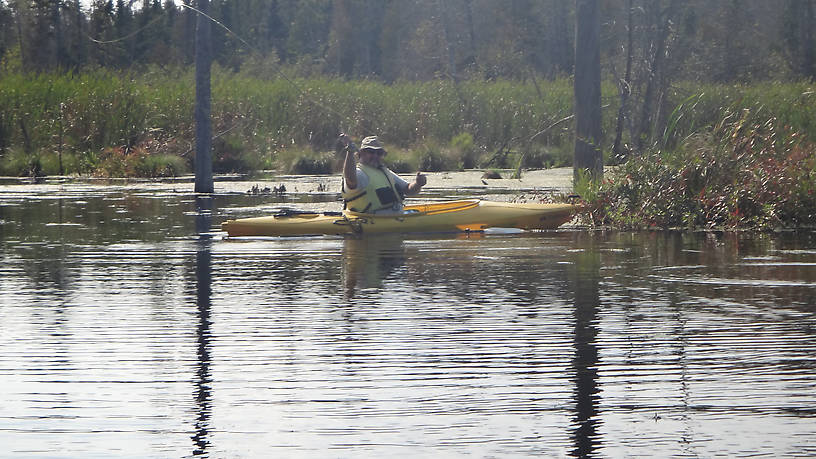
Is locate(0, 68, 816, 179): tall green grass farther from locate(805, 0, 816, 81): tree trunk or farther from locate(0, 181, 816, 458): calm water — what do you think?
locate(805, 0, 816, 81): tree trunk

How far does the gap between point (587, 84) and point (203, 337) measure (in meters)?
11.5

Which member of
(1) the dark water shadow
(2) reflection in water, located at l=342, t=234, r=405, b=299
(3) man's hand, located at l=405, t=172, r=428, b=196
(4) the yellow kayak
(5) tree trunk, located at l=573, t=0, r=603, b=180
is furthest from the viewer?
(5) tree trunk, located at l=573, t=0, r=603, b=180

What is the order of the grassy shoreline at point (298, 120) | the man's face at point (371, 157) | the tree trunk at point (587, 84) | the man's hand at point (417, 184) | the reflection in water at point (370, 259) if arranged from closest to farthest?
the reflection in water at point (370, 259)
the man's hand at point (417, 184)
the man's face at point (371, 157)
the tree trunk at point (587, 84)
the grassy shoreline at point (298, 120)

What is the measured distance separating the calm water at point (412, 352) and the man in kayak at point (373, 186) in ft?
4.95

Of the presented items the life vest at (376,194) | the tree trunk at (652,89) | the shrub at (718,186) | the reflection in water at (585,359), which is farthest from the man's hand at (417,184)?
the tree trunk at (652,89)

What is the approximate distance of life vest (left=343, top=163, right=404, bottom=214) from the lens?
15.3 meters

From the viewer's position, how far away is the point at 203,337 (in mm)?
8414

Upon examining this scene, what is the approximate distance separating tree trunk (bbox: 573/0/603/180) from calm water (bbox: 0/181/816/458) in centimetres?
523

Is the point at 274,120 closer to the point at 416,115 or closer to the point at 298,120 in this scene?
the point at 298,120

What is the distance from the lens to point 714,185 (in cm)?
1562

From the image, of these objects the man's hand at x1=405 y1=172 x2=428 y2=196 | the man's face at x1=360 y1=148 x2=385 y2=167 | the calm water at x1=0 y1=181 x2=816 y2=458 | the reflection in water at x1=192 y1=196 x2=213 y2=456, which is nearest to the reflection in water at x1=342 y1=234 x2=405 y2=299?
the calm water at x1=0 y1=181 x2=816 y2=458

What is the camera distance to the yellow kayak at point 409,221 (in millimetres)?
15258

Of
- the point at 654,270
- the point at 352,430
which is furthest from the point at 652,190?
the point at 352,430

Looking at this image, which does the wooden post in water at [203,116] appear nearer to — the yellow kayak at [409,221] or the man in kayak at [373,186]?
the yellow kayak at [409,221]
